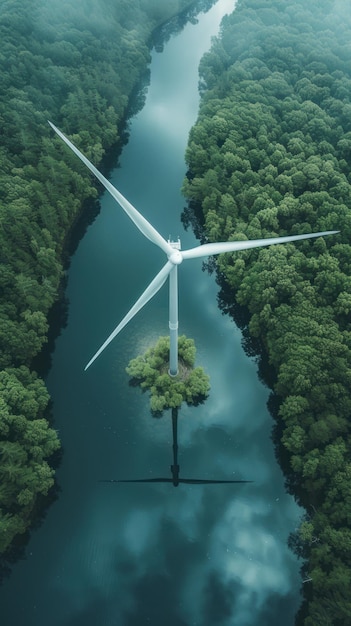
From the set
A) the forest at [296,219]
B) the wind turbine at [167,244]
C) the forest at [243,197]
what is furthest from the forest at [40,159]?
the forest at [296,219]

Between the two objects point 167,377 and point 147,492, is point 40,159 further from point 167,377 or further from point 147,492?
point 147,492

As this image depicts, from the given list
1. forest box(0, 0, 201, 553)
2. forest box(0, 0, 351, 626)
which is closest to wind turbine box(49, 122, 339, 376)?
forest box(0, 0, 201, 553)

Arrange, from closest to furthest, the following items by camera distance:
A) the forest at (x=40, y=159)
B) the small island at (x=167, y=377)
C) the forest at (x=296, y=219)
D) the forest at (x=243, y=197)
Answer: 1. the forest at (x=296, y=219)
2. the forest at (x=243, y=197)
3. the forest at (x=40, y=159)
4. the small island at (x=167, y=377)

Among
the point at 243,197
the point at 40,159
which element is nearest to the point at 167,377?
the point at 243,197

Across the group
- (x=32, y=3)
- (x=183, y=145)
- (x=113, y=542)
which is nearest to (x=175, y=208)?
(x=183, y=145)

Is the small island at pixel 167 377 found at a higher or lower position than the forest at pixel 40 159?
lower

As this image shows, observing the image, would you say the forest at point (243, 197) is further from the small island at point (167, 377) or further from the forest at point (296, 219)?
the small island at point (167, 377)
